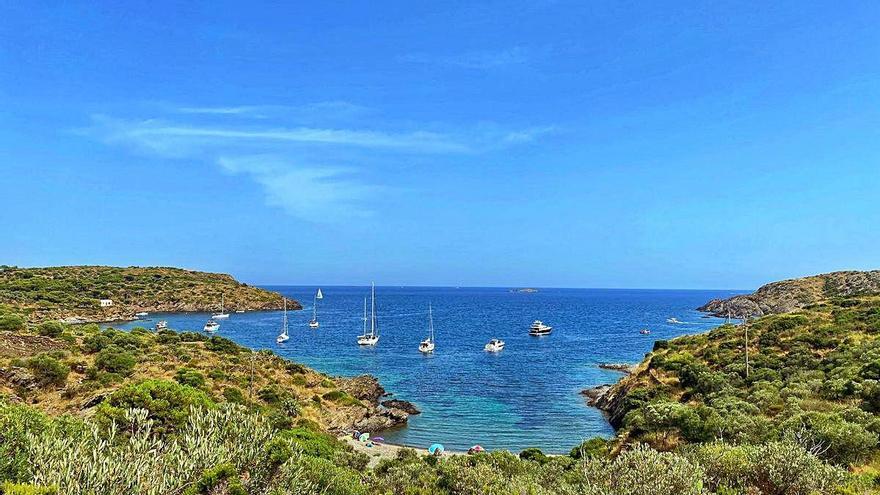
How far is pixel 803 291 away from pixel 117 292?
16897cm

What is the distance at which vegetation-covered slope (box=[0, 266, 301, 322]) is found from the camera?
10162cm

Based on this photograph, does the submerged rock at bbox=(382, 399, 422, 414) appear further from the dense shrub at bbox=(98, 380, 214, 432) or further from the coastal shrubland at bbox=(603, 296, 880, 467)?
the dense shrub at bbox=(98, 380, 214, 432)

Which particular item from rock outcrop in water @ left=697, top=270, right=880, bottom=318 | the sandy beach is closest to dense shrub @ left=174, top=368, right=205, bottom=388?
the sandy beach

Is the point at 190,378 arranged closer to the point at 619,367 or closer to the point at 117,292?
the point at 619,367

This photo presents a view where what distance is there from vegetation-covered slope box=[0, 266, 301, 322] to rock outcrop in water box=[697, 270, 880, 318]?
433 feet

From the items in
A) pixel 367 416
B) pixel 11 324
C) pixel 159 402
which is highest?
pixel 11 324

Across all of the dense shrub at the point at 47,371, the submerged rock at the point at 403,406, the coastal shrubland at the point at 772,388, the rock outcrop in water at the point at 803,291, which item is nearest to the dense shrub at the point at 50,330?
the dense shrub at the point at 47,371

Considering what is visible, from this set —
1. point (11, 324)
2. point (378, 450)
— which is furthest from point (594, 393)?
point (11, 324)

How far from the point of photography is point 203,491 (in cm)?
976

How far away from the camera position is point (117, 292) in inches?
5133

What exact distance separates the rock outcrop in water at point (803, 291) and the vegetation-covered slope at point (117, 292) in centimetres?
13207

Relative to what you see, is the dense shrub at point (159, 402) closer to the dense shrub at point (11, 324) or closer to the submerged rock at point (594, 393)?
the dense shrub at point (11, 324)

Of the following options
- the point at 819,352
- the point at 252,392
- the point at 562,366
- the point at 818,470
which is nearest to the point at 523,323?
the point at 562,366

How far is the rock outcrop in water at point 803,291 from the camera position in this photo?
10662 cm
